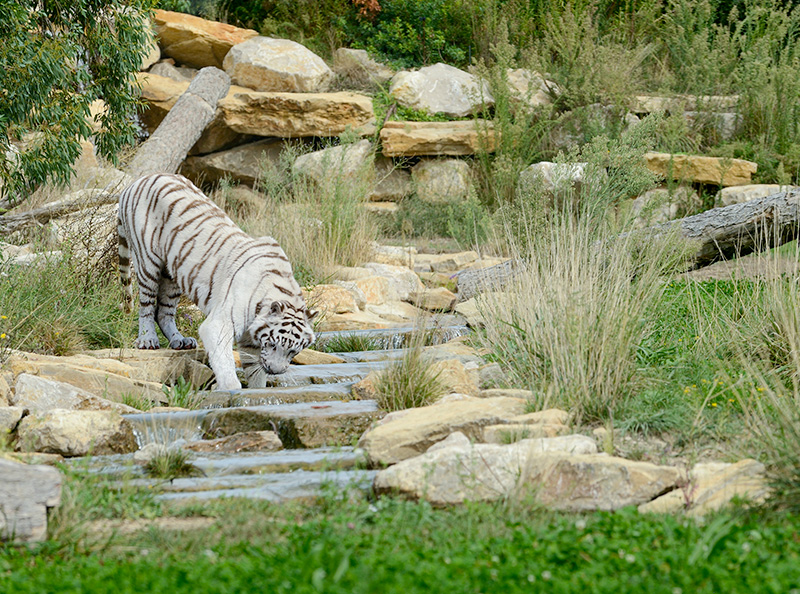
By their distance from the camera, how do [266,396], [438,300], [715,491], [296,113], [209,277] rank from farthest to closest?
[296,113]
[438,300]
[209,277]
[266,396]
[715,491]

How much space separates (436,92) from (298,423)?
11158 millimetres

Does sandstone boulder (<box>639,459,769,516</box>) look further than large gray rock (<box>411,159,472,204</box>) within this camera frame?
No

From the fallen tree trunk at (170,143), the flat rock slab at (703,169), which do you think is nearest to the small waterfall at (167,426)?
the fallen tree trunk at (170,143)

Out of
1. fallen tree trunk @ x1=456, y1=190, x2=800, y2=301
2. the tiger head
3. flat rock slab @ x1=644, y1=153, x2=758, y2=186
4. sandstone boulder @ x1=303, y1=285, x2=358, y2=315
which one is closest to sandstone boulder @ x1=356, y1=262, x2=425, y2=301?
sandstone boulder @ x1=303, y1=285, x2=358, y2=315

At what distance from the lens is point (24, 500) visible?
3.36 metres

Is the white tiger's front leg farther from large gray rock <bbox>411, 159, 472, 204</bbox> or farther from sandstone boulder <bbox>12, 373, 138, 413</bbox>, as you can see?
large gray rock <bbox>411, 159, 472, 204</bbox>

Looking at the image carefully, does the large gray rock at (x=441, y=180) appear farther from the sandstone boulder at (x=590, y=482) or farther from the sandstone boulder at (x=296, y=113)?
the sandstone boulder at (x=590, y=482)

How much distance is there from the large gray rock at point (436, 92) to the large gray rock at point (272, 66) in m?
1.56

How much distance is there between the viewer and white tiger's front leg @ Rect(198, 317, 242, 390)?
622 cm

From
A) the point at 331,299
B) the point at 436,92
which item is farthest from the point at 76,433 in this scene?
the point at 436,92

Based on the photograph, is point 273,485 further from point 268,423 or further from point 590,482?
point 590,482

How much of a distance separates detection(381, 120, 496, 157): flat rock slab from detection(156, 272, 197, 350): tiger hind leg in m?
7.38

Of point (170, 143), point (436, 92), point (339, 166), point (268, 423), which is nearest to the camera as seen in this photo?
point (268, 423)

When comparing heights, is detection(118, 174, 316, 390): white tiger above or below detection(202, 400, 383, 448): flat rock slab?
above
